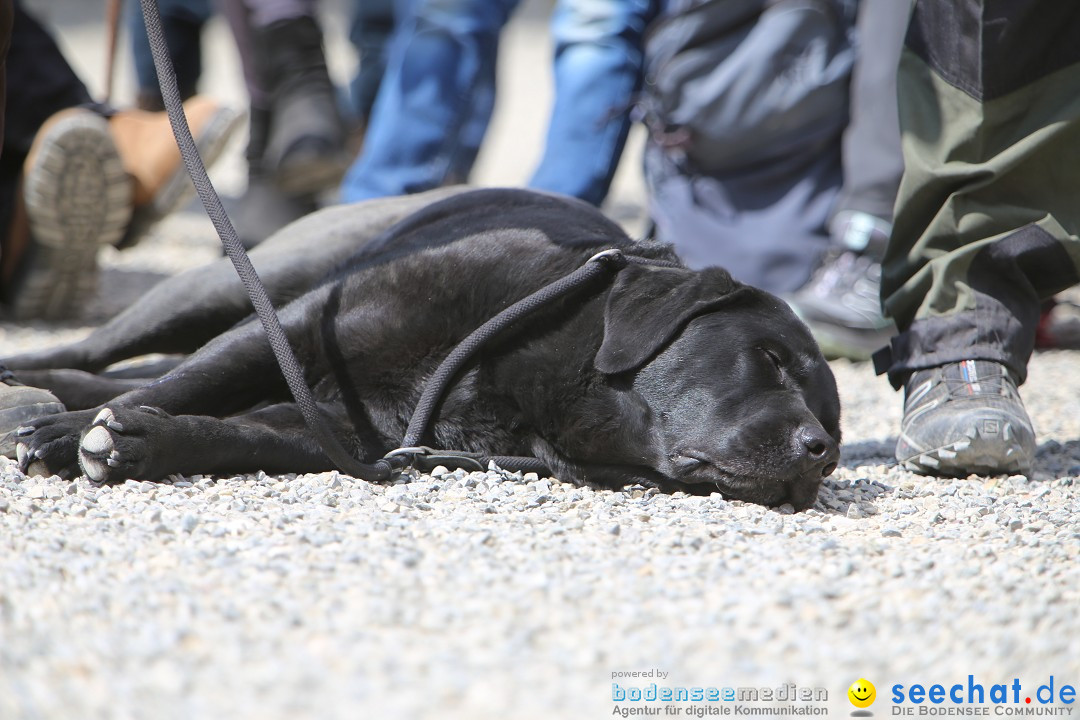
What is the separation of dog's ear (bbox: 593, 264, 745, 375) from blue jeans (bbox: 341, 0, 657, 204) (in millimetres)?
2060

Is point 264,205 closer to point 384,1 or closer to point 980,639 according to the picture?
point 384,1

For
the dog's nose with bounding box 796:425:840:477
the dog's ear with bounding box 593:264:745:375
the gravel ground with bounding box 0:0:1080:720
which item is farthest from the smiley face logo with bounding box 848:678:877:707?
the dog's ear with bounding box 593:264:745:375

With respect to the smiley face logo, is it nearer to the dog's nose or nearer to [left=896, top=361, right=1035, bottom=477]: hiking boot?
the dog's nose

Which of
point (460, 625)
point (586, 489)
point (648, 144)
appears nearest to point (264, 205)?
point (648, 144)

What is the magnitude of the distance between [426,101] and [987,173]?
98.0 inches

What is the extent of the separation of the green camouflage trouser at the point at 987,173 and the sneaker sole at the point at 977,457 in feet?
0.81

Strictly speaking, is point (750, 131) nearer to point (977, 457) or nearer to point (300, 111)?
point (300, 111)

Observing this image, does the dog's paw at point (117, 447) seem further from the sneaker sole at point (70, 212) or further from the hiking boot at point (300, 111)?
the hiking boot at point (300, 111)

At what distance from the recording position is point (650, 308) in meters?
2.36

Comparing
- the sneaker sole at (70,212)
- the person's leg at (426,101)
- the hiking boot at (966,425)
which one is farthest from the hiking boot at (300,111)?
the hiking boot at (966,425)

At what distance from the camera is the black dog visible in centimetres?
219

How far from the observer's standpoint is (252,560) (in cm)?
167

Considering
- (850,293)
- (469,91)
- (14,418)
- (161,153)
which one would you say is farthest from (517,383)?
(161,153)

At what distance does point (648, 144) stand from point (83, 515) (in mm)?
3164
